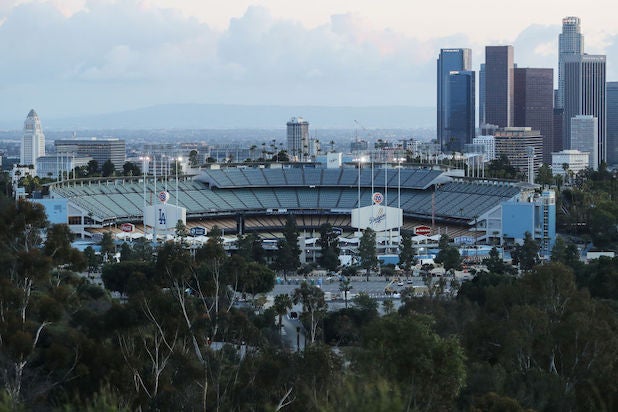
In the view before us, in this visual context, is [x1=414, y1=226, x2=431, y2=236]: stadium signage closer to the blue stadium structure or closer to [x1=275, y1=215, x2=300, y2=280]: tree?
the blue stadium structure

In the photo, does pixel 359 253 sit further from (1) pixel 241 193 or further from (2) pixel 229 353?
(2) pixel 229 353

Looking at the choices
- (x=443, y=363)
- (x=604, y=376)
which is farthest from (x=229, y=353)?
(x=604, y=376)

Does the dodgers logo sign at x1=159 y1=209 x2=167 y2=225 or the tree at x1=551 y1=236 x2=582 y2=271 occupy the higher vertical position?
the dodgers logo sign at x1=159 y1=209 x2=167 y2=225

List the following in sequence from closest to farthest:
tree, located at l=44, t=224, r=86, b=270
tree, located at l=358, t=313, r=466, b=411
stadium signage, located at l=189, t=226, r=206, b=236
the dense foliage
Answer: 1. tree, located at l=358, t=313, r=466, b=411
2. the dense foliage
3. tree, located at l=44, t=224, r=86, b=270
4. stadium signage, located at l=189, t=226, r=206, b=236

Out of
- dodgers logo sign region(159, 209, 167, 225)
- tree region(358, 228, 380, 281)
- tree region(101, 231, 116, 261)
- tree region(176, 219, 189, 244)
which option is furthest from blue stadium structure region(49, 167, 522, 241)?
tree region(358, 228, 380, 281)

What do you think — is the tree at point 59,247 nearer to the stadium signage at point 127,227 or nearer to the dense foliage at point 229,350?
the dense foliage at point 229,350
